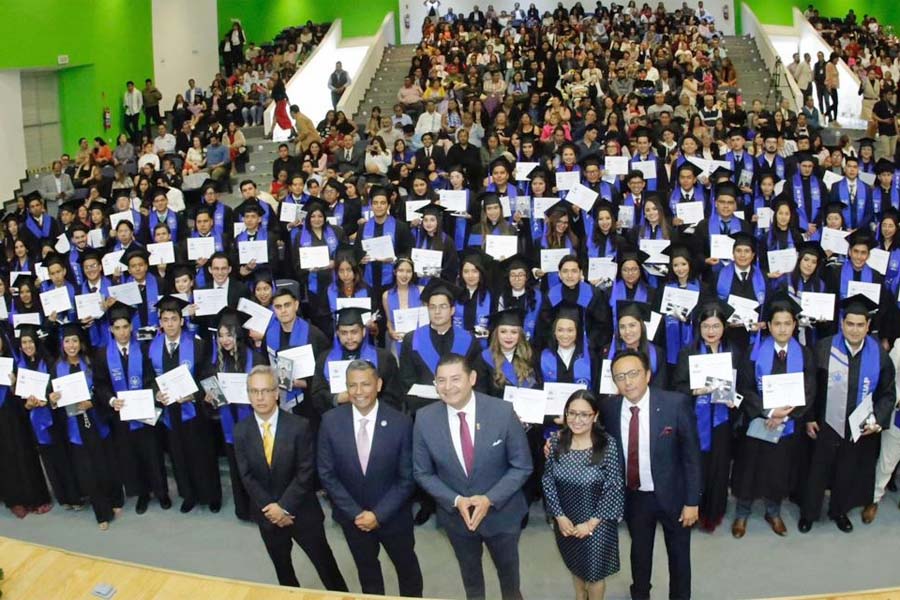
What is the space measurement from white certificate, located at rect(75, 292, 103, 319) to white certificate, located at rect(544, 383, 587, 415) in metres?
3.78

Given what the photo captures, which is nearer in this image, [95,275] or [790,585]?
[790,585]

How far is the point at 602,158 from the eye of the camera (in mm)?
9562

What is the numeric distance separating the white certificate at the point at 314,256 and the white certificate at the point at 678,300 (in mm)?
2752

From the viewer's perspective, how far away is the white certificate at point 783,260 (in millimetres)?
7059

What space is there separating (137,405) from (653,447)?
3408mm

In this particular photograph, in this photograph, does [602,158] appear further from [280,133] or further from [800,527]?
[280,133]

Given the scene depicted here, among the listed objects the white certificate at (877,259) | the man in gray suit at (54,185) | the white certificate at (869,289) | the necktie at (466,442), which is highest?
the man in gray suit at (54,185)

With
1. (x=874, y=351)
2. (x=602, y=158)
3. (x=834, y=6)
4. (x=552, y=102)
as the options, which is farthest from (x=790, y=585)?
(x=834, y=6)

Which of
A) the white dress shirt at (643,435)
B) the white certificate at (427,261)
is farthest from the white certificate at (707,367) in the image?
the white certificate at (427,261)

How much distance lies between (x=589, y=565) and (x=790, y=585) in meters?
1.72

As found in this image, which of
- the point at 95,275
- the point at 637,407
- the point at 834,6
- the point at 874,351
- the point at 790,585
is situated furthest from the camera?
the point at 834,6

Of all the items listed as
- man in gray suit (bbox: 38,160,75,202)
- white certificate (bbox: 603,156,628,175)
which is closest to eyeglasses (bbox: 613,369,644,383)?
white certificate (bbox: 603,156,628,175)

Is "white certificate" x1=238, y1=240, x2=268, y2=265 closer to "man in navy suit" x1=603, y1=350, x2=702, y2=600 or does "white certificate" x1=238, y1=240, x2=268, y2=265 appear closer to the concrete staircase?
"man in navy suit" x1=603, y1=350, x2=702, y2=600

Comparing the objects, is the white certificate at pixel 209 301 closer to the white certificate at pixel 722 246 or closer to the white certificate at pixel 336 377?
the white certificate at pixel 336 377
